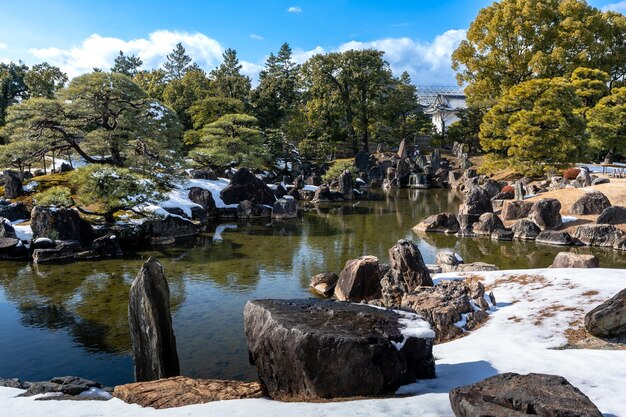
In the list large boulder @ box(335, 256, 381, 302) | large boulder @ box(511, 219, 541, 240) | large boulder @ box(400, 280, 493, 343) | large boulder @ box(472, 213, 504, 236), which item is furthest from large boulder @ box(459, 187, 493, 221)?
large boulder @ box(400, 280, 493, 343)

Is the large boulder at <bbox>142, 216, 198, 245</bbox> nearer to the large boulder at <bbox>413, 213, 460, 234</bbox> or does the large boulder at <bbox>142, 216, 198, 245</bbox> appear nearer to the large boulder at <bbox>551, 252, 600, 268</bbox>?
the large boulder at <bbox>413, 213, 460, 234</bbox>

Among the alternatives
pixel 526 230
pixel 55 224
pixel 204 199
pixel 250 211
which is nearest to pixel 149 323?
pixel 55 224

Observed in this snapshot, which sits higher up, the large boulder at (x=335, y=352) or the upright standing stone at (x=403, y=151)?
the upright standing stone at (x=403, y=151)

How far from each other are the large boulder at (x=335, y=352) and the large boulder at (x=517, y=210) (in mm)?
22263

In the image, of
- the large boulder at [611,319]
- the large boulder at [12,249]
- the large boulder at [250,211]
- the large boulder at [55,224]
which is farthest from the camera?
the large boulder at [250,211]

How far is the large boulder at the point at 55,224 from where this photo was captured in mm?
20641

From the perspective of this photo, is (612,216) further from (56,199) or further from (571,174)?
(56,199)

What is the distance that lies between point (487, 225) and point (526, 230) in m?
2.07

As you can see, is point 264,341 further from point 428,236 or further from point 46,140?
point 46,140

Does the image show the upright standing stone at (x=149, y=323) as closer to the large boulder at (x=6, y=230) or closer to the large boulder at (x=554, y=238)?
the large boulder at (x=6, y=230)

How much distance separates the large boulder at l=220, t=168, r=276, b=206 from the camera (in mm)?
34656

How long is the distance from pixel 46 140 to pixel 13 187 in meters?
3.93

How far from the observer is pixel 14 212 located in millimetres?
24906

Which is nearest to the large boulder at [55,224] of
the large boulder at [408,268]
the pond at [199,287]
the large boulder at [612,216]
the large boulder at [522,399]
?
the pond at [199,287]
